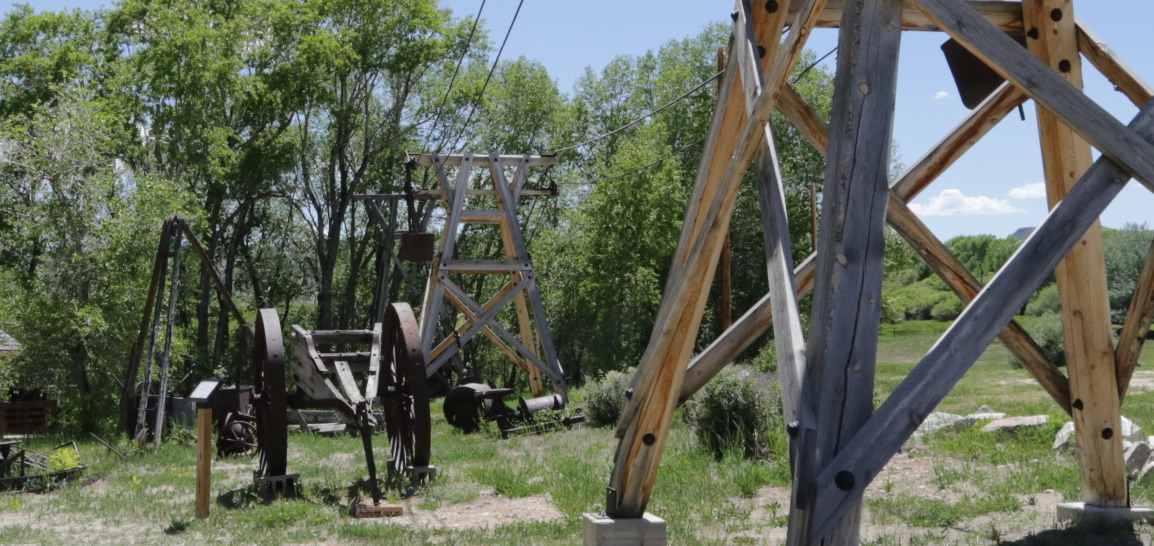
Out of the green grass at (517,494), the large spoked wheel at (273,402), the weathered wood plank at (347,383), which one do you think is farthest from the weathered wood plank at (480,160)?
the large spoked wheel at (273,402)

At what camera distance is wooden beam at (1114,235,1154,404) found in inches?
232

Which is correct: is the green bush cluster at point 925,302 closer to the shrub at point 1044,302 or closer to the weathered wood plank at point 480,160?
the shrub at point 1044,302

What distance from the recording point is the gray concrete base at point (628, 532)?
231 inches

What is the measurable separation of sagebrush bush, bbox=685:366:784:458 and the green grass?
0.21 meters

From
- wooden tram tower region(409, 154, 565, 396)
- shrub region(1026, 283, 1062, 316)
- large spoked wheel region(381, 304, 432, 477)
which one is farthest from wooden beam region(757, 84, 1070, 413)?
shrub region(1026, 283, 1062, 316)

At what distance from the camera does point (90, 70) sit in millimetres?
31547

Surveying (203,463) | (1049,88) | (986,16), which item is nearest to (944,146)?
(986,16)

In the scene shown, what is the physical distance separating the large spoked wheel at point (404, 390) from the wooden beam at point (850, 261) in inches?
218

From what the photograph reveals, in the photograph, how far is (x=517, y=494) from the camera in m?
8.75

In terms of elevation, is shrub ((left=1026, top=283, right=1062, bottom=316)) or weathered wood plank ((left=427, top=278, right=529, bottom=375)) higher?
shrub ((left=1026, top=283, right=1062, bottom=316))

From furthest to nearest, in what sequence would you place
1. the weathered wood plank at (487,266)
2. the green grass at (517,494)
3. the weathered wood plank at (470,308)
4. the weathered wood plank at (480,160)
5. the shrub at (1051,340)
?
the shrub at (1051,340) < the weathered wood plank at (487,266) < the weathered wood plank at (480,160) < the weathered wood plank at (470,308) < the green grass at (517,494)

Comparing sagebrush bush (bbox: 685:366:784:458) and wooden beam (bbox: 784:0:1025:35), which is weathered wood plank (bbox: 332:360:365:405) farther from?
wooden beam (bbox: 784:0:1025:35)

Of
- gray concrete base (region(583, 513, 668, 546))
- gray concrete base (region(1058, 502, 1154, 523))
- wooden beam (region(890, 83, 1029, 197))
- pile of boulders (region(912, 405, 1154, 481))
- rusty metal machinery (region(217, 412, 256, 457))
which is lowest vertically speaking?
rusty metal machinery (region(217, 412, 256, 457))

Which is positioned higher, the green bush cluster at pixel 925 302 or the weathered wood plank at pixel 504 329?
the green bush cluster at pixel 925 302
